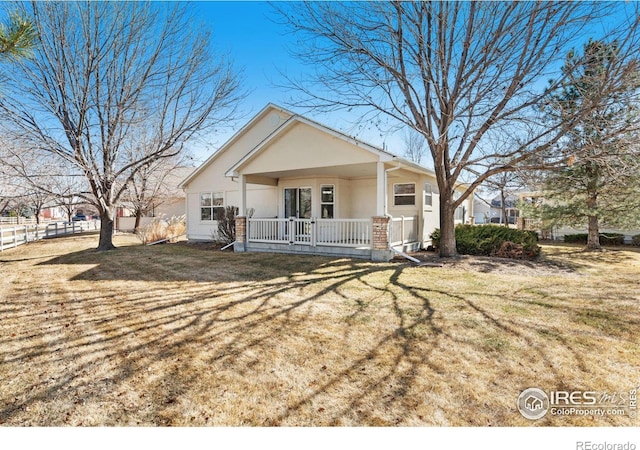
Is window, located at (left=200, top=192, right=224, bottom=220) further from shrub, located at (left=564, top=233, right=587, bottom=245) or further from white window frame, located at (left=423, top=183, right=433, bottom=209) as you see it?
shrub, located at (left=564, top=233, right=587, bottom=245)

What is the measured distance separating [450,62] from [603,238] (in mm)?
15036

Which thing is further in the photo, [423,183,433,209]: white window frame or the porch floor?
[423,183,433,209]: white window frame

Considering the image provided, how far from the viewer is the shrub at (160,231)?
17089mm

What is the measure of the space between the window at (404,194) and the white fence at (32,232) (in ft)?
60.3

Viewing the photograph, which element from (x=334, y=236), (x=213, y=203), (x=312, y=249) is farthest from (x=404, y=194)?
(x=213, y=203)

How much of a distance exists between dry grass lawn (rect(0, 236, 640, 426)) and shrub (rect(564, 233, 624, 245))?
39.9 ft

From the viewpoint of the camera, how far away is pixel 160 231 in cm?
1792

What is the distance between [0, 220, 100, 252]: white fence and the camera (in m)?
16.7

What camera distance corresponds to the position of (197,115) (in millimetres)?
13617

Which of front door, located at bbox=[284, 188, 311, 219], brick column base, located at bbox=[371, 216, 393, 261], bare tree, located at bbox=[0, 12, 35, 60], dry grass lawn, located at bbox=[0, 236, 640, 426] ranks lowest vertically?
dry grass lawn, located at bbox=[0, 236, 640, 426]

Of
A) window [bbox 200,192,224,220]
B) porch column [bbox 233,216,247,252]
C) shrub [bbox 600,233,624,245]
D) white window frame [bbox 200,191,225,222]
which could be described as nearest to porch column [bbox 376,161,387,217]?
porch column [bbox 233,216,247,252]

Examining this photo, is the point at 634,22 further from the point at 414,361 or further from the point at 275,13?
the point at 414,361

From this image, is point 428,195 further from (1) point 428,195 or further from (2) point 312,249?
(2) point 312,249

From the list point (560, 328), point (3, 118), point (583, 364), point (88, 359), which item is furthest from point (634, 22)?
point (3, 118)
